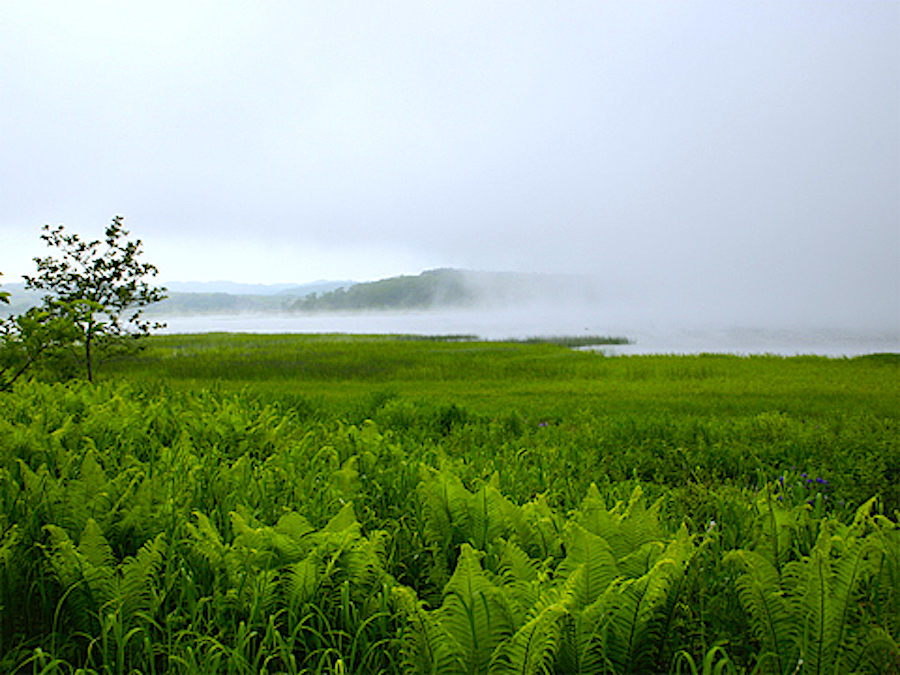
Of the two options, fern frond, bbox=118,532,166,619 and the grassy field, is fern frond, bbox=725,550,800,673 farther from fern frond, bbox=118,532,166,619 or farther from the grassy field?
fern frond, bbox=118,532,166,619

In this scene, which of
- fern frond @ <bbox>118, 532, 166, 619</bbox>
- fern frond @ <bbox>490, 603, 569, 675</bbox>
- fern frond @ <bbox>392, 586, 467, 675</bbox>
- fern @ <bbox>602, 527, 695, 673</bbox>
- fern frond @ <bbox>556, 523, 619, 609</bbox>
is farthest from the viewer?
fern frond @ <bbox>118, 532, 166, 619</bbox>

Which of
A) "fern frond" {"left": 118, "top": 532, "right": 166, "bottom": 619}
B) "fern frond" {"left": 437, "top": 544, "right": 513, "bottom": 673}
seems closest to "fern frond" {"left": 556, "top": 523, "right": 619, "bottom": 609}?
"fern frond" {"left": 437, "top": 544, "right": 513, "bottom": 673}

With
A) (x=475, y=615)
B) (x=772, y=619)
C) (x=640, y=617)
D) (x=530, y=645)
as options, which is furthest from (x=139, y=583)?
(x=772, y=619)

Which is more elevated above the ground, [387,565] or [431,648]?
[431,648]

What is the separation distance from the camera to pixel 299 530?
255 centimetres

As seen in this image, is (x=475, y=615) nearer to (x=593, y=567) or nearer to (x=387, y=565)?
(x=593, y=567)

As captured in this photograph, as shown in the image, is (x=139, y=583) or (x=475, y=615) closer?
(x=475, y=615)

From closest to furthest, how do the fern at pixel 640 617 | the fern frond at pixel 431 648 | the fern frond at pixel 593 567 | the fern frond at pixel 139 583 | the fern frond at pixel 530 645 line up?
the fern frond at pixel 530 645 → the fern frond at pixel 431 648 → the fern at pixel 640 617 → the fern frond at pixel 593 567 → the fern frond at pixel 139 583

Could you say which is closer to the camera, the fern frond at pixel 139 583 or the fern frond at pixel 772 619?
the fern frond at pixel 772 619

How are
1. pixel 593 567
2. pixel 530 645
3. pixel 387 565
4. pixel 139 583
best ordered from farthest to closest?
pixel 387 565
pixel 139 583
pixel 593 567
pixel 530 645

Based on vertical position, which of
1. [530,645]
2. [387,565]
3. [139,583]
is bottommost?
[387,565]

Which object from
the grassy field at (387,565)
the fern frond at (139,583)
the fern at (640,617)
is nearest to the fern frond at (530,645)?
the grassy field at (387,565)

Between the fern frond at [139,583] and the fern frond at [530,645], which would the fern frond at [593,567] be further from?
the fern frond at [139,583]

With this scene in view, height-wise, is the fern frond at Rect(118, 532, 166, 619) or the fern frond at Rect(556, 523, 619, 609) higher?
the fern frond at Rect(556, 523, 619, 609)
